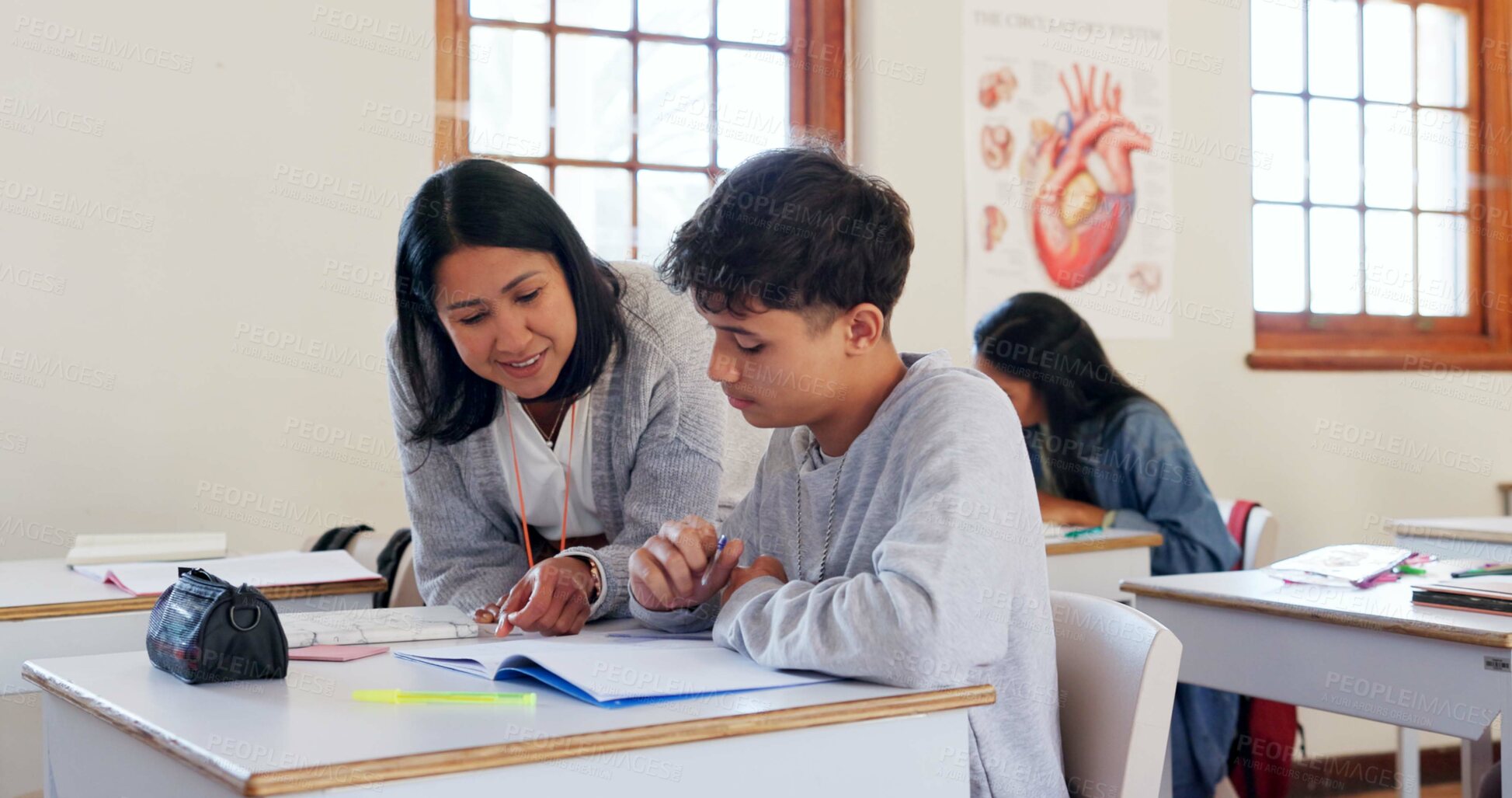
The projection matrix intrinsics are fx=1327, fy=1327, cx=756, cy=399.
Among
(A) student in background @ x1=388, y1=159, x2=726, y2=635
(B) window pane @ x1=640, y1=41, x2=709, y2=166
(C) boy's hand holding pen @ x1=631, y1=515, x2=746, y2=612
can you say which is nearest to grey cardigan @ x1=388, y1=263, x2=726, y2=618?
(A) student in background @ x1=388, y1=159, x2=726, y2=635

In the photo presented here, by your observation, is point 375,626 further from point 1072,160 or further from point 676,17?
point 1072,160

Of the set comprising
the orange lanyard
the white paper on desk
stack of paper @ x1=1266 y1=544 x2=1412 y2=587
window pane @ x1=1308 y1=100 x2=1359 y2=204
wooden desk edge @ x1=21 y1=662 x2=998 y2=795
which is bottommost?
the white paper on desk

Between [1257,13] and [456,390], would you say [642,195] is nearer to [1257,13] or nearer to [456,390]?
[456,390]

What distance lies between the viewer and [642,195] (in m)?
3.16

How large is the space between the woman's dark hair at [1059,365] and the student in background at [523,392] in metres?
1.31

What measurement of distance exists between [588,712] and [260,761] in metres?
0.22

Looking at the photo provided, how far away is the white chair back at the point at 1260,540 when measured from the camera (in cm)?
277

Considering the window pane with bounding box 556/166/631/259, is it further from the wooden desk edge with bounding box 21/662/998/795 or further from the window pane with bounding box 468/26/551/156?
the wooden desk edge with bounding box 21/662/998/795

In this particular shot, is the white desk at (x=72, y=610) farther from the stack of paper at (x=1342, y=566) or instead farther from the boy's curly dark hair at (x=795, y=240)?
the stack of paper at (x=1342, y=566)

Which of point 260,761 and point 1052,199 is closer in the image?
point 260,761

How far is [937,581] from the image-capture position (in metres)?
1.02

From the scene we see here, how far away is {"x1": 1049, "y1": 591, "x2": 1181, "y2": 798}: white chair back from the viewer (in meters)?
1.14

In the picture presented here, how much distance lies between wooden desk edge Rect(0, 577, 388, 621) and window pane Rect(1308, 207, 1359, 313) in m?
2.81

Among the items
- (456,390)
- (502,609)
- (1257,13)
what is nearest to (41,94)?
(456,390)
